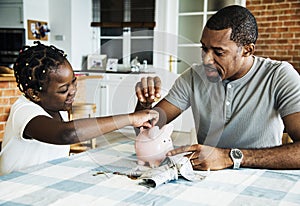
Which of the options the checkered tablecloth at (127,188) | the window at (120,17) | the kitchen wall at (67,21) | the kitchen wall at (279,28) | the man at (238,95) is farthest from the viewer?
the kitchen wall at (67,21)

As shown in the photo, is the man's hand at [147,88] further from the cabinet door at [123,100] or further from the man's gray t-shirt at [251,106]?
the man's gray t-shirt at [251,106]

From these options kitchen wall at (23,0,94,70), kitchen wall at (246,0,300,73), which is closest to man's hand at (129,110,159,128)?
kitchen wall at (246,0,300,73)

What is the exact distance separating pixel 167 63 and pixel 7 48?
4993 mm

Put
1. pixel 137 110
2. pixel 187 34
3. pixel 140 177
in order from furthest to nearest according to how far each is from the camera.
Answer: pixel 187 34, pixel 137 110, pixel 140 177

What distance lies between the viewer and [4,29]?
555cm

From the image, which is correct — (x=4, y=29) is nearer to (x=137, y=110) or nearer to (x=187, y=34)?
(x=187, y=34)

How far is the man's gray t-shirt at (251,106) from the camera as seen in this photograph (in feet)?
4.67

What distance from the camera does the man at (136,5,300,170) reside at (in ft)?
4.32

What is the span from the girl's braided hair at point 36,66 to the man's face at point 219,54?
0.53m

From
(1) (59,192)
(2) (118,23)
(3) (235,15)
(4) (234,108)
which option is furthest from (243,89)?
(2) (118,23)

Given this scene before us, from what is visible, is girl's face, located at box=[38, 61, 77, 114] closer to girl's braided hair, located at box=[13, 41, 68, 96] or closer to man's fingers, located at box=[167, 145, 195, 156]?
girl's braided hair, located at box=[13, 41, 68, 96]

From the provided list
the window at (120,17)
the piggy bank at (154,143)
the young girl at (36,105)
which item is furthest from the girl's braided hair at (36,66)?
the window at (120,17)

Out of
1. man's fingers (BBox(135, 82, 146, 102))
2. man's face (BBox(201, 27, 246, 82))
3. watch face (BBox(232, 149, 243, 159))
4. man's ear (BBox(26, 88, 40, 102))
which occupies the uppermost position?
man's face (BBox(201, 27, 246, 82))

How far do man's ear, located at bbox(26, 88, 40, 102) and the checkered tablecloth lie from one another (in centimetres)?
24
